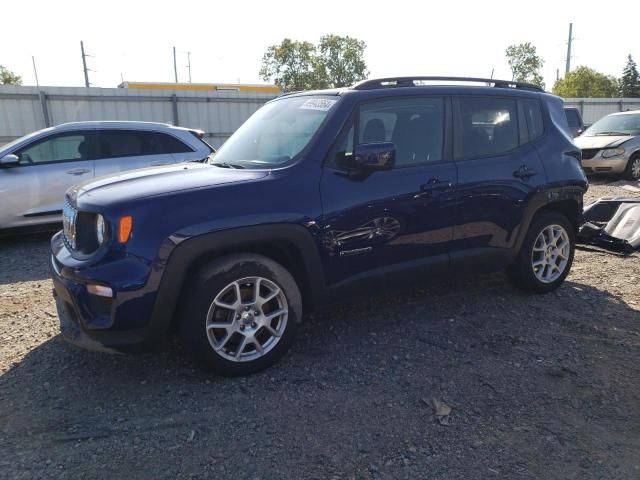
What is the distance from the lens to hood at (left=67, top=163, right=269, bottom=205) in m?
3.00

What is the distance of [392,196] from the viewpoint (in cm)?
353

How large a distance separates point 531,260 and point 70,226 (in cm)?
373

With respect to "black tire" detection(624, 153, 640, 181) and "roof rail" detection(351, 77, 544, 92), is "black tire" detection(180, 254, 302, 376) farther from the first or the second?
"black tire" detection(624, 153, 640, 181)

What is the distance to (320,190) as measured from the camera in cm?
330

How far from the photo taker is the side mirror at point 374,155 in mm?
3225

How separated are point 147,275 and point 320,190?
1197mm

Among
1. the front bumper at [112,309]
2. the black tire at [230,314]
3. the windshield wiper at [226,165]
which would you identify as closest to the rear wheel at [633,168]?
the windshield wiper at [226,165]

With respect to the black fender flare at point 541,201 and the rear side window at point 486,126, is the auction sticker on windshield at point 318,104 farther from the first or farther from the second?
the black fender flare at point 541,201

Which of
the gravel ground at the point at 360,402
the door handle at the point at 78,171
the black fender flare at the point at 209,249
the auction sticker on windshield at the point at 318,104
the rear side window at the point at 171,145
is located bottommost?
the gravel ground at the point at 360,402

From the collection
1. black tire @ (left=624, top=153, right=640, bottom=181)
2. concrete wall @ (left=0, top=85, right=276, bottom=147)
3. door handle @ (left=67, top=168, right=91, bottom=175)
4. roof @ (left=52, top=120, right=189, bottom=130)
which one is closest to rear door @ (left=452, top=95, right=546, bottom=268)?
roof @ (left=52, top=120, right=189, bottom=130)

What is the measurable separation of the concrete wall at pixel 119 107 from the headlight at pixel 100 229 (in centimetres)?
1258

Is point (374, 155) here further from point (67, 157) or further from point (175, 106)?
point (175, 106)

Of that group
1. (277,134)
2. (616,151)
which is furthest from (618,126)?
(277,134)

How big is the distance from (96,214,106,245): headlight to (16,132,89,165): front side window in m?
4.72
